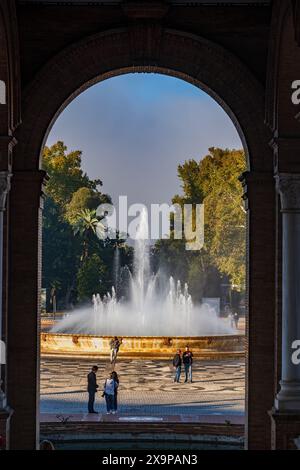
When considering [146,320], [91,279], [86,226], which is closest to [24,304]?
[146,320]

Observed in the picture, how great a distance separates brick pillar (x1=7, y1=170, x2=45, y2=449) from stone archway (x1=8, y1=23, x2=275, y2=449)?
16 mm

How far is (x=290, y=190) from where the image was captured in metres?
14.0

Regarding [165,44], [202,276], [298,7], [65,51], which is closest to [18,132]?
[65,51]

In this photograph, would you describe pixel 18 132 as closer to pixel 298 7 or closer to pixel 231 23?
pixel 231 23

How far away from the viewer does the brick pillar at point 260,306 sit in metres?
14.6

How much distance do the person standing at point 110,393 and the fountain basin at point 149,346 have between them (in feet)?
46.6

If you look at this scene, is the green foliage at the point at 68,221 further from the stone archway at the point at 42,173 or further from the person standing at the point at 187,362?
the stone archway at the point at 42,173

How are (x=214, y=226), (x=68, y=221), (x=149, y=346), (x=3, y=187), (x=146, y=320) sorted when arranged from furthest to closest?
(x=68, y=221) < (x=214, y=226) < (x=146, y=320) < (x=149, y=346) < (x=3, y=187)

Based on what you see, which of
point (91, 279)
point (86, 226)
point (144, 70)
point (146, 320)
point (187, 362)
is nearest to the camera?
point (144, 70)

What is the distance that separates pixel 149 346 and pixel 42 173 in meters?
21.0

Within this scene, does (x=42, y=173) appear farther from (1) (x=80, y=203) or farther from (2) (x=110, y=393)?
(1) (x=80, y=203)

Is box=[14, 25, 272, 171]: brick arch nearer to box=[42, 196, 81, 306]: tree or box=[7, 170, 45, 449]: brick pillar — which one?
box=[7, 170, 45, 449]: brick pillar

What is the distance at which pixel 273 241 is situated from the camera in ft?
48.5

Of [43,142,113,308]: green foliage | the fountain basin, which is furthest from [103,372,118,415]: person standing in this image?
[43,142,113,308]: green foliage
